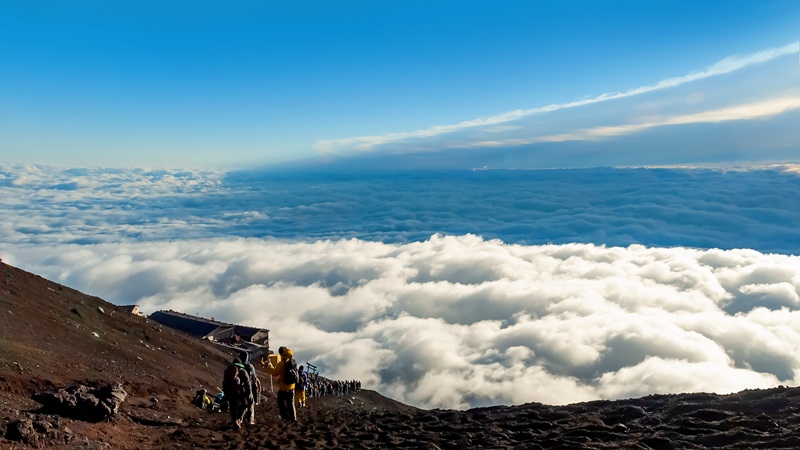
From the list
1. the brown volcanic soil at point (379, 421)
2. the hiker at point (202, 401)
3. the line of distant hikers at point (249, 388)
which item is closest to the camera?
the brown volcanic soil at point (379, 421)

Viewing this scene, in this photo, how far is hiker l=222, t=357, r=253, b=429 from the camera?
1034 cm

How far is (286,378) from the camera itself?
11617 millimetres

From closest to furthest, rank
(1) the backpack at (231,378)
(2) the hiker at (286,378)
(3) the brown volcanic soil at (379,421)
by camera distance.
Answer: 1. (3) the brown volcanic soil at (379,421)
2. (1) the backpack at (231,378)
3. (2) the hiker at (286,378)

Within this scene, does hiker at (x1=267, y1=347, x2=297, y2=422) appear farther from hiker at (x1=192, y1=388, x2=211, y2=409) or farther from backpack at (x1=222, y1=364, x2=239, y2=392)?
hiker at (x1=192, y1=388, x2=211, y2=409)

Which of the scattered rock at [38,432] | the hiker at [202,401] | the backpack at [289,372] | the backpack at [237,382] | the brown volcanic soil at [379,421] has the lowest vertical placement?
the hiker at [202,401]

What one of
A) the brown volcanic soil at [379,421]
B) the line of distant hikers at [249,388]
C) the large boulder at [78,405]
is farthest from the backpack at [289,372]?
the large boulder at [78,405]

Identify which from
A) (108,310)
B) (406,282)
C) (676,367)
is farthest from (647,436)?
(406,282)

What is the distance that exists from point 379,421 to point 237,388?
3.79 m

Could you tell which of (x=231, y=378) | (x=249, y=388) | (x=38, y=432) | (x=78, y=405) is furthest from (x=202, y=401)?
(x=38, y=432)

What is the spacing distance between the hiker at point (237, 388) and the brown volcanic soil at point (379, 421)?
14.5 inches

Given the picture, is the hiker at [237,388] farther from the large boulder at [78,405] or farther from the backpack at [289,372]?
the large boulder at [78,405]

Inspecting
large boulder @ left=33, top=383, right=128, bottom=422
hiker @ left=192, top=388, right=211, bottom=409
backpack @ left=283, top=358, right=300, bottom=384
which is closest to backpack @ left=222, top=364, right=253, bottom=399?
backpack @ left=283, top=358, right=300, bottom=384

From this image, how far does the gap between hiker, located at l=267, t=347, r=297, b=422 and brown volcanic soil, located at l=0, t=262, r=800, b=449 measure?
39 cm

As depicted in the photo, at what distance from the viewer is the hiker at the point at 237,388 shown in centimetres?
1034
